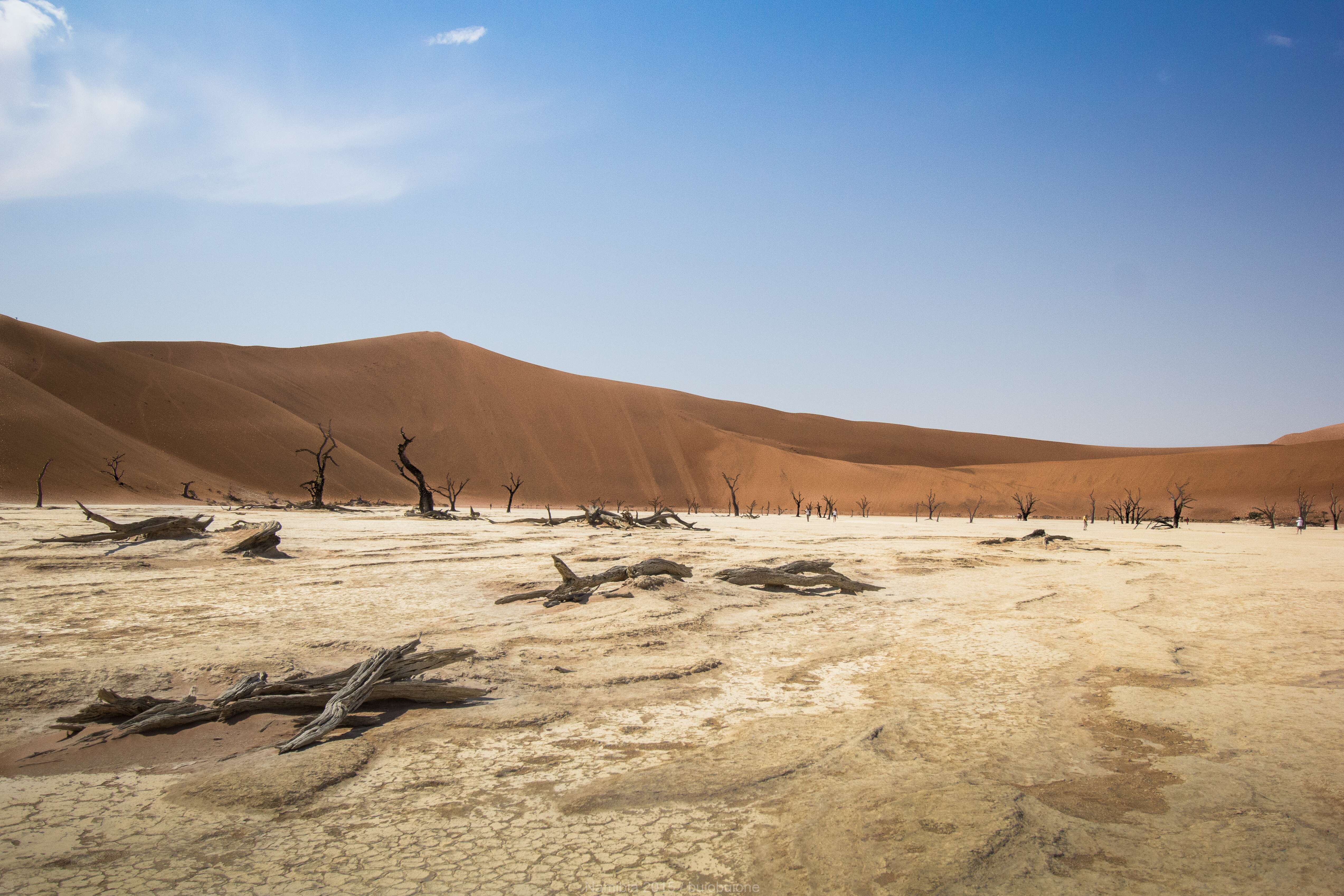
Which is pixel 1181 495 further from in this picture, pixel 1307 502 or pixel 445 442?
pixel 445 442

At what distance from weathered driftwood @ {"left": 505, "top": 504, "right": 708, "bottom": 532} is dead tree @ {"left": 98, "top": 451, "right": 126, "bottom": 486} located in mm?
18888

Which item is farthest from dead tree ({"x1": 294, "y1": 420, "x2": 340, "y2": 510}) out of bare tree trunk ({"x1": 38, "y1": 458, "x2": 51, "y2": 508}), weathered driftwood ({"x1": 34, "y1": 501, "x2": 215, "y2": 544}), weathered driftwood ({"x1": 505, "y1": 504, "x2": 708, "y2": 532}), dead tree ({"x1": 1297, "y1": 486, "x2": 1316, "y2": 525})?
dead tree ({"x1": 1297, "y1": 486, "x2": 1316, "y2": 525})

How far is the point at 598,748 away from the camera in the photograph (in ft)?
12.6

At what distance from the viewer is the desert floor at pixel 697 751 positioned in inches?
104

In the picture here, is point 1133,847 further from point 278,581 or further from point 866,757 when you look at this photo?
point 278,581

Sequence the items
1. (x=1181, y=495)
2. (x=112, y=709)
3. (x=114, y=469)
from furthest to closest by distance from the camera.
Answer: (x=1181, y=495) → (x=114, y=469) → (x=112, y=709)

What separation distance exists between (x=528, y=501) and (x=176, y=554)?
41.0 meters

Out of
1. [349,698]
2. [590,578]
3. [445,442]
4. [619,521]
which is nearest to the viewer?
[349,698]

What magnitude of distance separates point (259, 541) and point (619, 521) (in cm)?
1184

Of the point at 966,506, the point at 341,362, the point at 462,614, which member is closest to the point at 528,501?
the point at 341,362

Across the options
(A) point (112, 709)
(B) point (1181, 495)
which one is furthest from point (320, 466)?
(B) point (1181, 495)

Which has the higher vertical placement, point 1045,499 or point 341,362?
point 341,362

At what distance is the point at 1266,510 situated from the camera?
4825 cm

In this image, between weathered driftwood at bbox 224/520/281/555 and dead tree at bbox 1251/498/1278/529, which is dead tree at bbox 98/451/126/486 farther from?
dead tree at bbox 1251/498/1278/529
